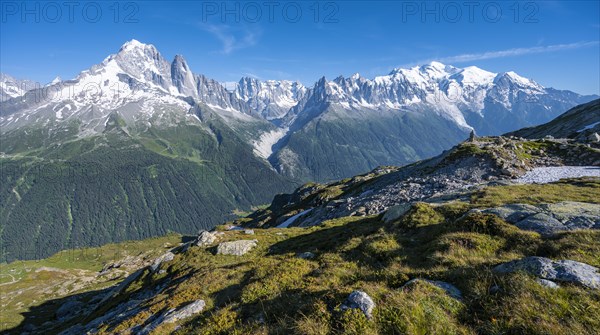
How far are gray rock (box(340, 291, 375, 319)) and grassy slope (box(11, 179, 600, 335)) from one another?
26 centimetres

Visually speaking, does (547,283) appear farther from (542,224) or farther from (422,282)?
(542,224)

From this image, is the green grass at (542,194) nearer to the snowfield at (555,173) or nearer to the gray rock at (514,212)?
the gray rock at (514,212)

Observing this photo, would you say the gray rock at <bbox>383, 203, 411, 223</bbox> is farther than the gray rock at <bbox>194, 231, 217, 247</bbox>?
No

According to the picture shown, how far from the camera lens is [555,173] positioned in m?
43.2

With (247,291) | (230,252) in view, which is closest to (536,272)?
(247,291)

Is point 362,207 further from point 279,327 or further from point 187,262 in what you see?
point 279,327

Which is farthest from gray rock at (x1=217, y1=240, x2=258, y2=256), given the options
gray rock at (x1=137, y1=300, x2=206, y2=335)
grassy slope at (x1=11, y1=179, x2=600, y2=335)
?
gray rock at (x1=137, y1=300, x2=206, y2=335)

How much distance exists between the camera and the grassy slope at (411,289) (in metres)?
9.12

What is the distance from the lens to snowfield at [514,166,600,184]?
40522 mm

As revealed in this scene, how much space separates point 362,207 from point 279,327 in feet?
141

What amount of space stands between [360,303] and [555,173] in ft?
157

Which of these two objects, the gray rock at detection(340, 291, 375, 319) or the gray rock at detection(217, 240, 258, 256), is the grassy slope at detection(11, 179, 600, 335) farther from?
the gray rock at detection(217, 240, 258, 256)

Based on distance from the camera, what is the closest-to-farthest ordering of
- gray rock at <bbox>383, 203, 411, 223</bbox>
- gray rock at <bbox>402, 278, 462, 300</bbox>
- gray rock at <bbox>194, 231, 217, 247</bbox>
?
1. gray rock at <bbox>402, 278, 462, 300</bbox>
2. gray rock at <bbox>383, 203, 411, 223</bbox>
3. gray rock at <bbox>194, 231, 217, 247</bbox>

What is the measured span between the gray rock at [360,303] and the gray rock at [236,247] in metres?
24.5
